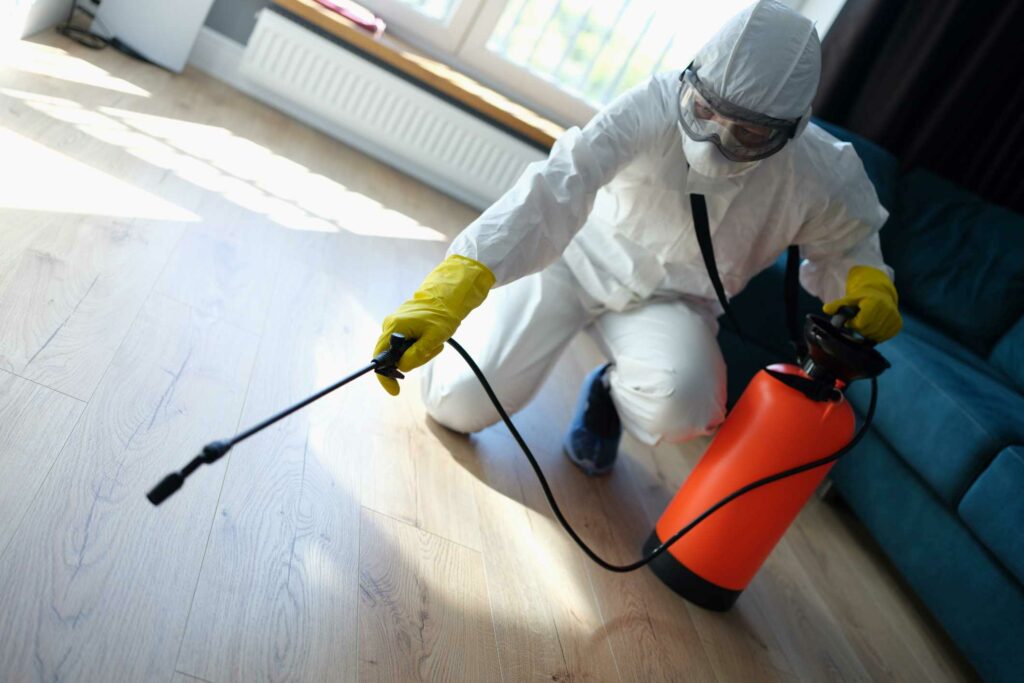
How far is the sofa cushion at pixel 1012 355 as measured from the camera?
2.78 metres

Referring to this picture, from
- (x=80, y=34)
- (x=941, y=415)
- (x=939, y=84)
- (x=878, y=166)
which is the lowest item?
(x=80, y=34)

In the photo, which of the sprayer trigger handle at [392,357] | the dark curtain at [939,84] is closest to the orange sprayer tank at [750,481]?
the sprayer trigger handle at [392,357]

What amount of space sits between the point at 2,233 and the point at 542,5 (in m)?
2.52

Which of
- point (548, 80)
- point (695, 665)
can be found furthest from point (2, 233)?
point (548, 80)

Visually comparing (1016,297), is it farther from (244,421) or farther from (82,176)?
(82,176)

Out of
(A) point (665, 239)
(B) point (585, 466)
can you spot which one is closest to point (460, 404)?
(B) point (585, 466)

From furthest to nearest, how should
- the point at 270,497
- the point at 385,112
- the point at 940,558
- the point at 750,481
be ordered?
1. the point at 385,112
2. the point at 940,558
3. the point at 750,481
4. the point at 270,497

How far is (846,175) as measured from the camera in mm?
1909

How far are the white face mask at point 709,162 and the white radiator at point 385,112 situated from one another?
2116 mm

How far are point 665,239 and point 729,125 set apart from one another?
36 cm

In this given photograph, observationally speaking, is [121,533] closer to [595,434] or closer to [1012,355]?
[595,434]

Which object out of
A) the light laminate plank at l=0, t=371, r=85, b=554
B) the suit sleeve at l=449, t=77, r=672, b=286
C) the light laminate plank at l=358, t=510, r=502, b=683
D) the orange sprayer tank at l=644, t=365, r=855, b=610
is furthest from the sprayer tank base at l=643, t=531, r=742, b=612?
the light laminate plank at l=0, t=371, r=85, b=554

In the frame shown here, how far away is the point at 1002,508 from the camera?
1.87m

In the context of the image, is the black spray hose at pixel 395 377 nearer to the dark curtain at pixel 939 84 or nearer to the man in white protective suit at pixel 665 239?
the man in white protective suit at pixel 665 239
